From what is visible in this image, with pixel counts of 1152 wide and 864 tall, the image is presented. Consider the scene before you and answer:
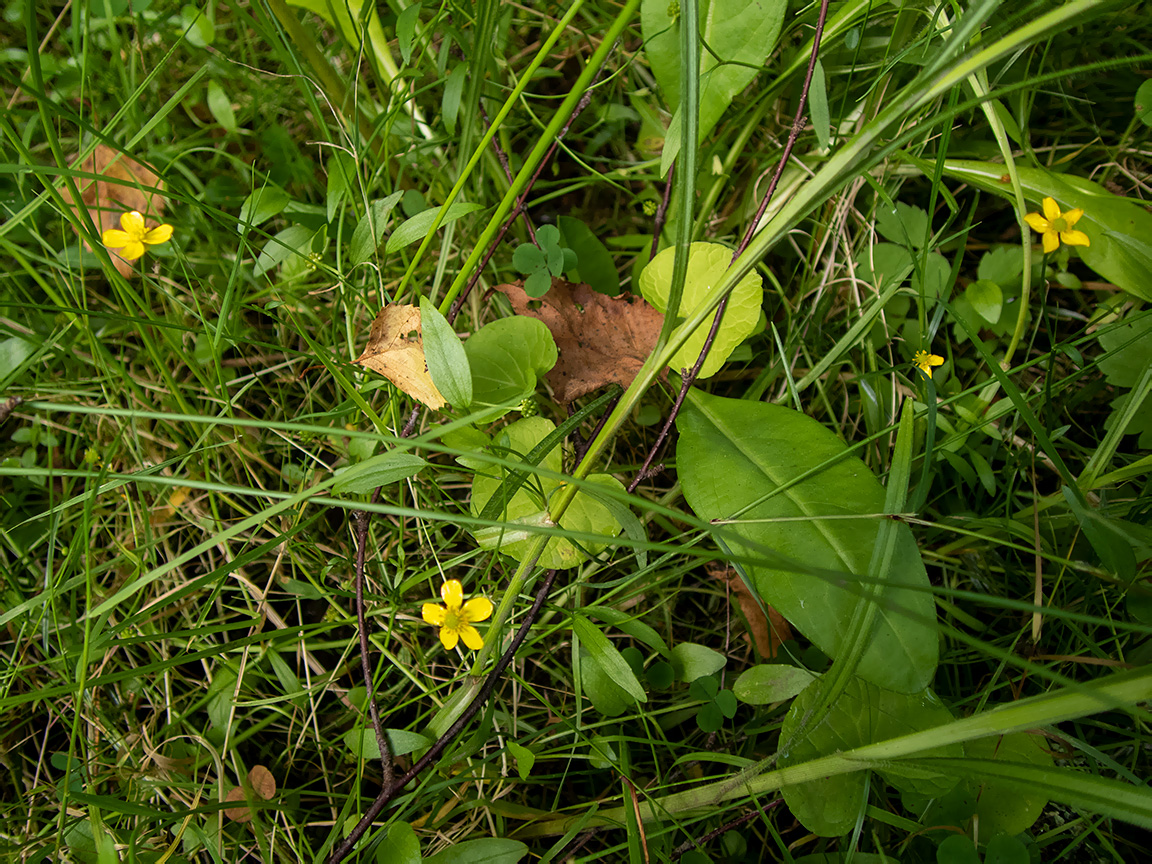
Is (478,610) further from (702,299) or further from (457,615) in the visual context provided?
(702,299)

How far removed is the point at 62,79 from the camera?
175 centimetres

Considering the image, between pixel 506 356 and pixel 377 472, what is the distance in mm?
348

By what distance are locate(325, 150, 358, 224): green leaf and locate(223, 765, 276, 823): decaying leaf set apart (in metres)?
1.07

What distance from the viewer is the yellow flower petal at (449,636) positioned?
1.08m

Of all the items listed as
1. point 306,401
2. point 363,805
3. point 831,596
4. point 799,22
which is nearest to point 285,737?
point 363,805

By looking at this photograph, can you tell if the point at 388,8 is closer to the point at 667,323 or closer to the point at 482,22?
the point at 482,22

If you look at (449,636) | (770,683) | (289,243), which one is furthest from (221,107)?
(770,683)

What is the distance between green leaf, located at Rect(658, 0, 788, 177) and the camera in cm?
133

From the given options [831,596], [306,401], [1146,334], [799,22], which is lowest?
[306,401]

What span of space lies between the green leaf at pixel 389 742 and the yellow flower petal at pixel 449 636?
19cm

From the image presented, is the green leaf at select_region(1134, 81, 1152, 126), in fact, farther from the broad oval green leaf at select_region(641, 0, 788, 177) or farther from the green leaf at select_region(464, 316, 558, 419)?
the green leaf at select_region(464, 316, 558, 419)

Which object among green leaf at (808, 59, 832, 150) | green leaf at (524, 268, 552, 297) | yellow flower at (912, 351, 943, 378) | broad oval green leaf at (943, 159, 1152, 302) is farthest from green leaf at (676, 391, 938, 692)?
broad oval green leaf at (943, 159, 1152, 302)

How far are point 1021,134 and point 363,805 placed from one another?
191 centimetres

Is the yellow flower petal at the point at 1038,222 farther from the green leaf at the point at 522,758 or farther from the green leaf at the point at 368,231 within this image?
the green leaf at the point at 522,758
